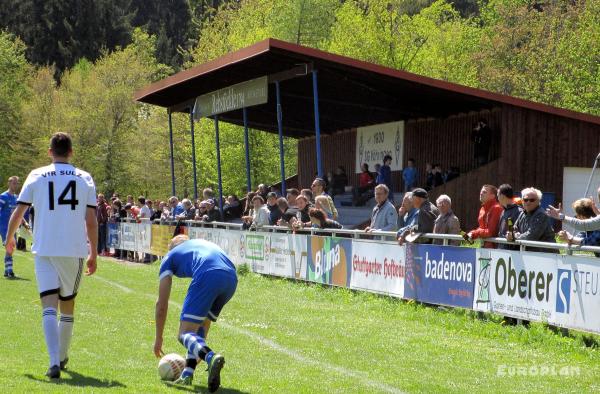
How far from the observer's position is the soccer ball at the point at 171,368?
8398 millimetres

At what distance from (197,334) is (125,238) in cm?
2571

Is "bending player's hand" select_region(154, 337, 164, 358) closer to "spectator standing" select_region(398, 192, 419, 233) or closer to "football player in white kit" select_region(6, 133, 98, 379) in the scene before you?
"football player in white kit" select_region(6, 133, 98, 379)

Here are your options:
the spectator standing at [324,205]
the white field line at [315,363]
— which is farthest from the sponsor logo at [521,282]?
the spectator standing at [324,205]

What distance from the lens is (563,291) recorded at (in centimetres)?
1142

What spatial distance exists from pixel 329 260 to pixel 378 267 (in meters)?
2.01

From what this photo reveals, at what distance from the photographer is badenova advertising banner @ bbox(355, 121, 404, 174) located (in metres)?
33.1

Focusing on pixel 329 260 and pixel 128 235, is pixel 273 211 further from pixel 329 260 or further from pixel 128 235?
pixel 128 235

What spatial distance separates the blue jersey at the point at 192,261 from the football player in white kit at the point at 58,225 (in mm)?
809

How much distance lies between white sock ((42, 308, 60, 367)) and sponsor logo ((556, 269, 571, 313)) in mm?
5470

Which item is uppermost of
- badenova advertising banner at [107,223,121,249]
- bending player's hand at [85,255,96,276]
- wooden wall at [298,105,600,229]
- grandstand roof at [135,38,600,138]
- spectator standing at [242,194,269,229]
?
grandstand roof at [135,38,600,138]

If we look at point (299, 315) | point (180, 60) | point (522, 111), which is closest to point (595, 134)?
point (522, 111)

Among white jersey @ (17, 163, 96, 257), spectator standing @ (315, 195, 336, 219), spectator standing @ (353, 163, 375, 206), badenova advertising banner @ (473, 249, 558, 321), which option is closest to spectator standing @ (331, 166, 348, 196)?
spectator standing @ (353, 163, 375, 206)

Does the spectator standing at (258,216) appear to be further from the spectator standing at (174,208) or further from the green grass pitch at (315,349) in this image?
the spectator standing at (174,208)

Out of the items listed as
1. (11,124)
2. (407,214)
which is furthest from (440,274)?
(11,124)
